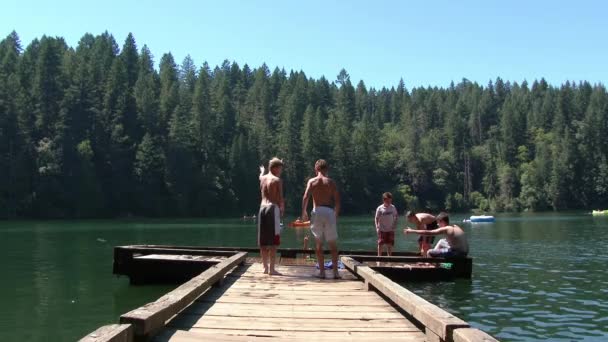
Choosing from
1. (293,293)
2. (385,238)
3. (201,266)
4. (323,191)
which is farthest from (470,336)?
(385,238)

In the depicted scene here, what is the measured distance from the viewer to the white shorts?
1121 centimetres

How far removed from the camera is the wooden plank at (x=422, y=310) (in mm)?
5918

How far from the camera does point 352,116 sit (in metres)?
164

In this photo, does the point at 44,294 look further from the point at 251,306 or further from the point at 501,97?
the point at 501,97

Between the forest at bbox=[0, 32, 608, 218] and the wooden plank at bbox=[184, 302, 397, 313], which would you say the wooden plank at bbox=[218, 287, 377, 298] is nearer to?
the wooden plank at bbox=[184, 302, 397, 313]

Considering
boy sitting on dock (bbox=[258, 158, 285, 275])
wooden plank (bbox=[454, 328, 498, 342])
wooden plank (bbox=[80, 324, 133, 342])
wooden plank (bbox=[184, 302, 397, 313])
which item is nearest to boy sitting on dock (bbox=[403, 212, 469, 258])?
boy sitting on dock (bbox=[258, 158, 285, 275])

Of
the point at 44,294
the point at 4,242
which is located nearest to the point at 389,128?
the point at 4,242

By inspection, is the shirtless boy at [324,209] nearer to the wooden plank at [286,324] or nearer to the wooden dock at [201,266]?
the wooden plank at [286,324]

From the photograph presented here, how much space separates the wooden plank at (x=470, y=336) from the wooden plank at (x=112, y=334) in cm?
307

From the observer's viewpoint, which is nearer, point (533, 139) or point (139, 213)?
point (139, 213)

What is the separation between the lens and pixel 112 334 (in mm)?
5281

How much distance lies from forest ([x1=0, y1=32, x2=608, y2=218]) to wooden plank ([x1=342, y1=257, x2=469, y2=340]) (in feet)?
275

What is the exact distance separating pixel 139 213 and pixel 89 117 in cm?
2007

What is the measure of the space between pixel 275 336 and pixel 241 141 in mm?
106068
